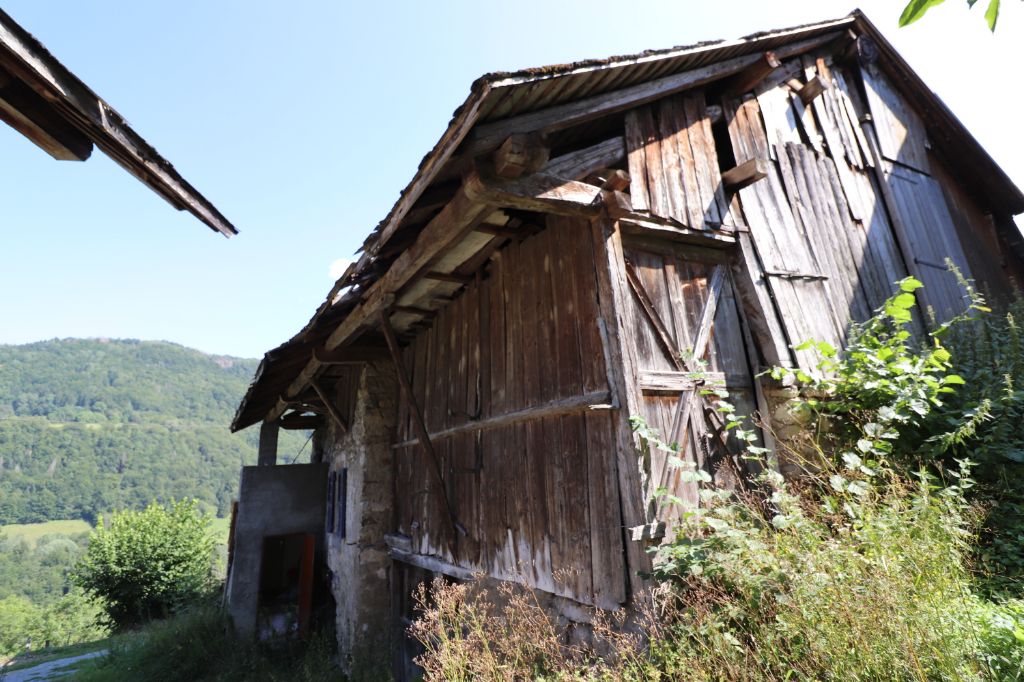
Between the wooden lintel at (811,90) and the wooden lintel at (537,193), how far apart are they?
3.92 m

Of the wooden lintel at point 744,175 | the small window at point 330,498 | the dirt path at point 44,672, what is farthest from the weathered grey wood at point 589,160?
the dirt path at point 44,672

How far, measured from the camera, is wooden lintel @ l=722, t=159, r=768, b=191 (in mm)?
4492

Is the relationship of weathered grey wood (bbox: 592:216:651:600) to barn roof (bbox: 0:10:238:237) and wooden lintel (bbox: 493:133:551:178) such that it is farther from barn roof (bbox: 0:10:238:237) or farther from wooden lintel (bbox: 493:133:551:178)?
barn roof (bbox: 0:10:238:237)

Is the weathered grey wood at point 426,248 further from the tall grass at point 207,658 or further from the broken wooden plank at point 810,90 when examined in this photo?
the tall grass at point 207,658

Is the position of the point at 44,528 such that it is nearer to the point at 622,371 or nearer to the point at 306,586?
the point at 306,586

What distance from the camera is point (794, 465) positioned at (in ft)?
13.1

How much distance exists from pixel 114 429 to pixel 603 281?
13293 centimetres

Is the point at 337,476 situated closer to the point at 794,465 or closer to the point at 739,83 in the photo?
the point at 794,465

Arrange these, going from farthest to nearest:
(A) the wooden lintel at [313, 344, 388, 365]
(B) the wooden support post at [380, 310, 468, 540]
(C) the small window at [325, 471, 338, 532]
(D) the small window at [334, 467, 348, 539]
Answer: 1. (C) the small window at [325, 471, 338, 532]
2. (D) the small window at [334, 467, 348, 539]
3. (A) the wooden lintel at [313, 344, 388, 365]
4. (B) the wooden support post at [380, 310, 468, 540]

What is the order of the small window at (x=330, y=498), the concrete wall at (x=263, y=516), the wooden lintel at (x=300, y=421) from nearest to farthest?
the concrete wall at (x=263, y=516) → the small window at (x=330, y=498) → the wooden lintel at (x=300, y=421)

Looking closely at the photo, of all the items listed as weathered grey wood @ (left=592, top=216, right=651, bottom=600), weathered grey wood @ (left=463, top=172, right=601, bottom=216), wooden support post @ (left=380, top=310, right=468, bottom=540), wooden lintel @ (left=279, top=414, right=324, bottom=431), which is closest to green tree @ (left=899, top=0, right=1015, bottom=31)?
weathered grey wood @ (left=463, top=172, right=601, bottom=216)

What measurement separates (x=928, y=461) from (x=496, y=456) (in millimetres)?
3143

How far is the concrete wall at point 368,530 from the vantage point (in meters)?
6.85

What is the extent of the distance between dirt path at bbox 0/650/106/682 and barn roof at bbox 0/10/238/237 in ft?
43.8
